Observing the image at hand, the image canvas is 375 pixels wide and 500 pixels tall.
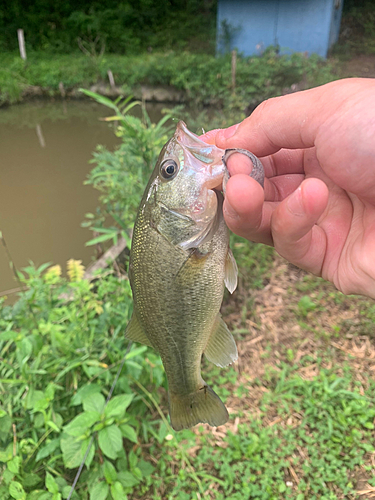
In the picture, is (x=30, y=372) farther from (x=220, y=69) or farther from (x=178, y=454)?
(x=220, y=69)

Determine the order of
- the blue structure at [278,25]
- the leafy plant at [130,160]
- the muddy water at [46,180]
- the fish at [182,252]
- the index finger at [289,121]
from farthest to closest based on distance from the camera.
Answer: the blue structure at [278,25] → the muddy water at [46,180] → the leafy plant at [130,160] → the fish at [182,252] → the index finger at [289,121]

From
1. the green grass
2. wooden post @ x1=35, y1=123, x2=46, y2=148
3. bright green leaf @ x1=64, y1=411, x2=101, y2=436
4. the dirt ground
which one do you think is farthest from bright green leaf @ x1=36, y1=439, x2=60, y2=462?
wooden post @ x1=35, y1=123, x2=46, y2=148

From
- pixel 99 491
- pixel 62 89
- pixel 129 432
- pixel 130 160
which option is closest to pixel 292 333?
pixel 129 432

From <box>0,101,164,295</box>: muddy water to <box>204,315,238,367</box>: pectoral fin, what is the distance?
3.96 metres

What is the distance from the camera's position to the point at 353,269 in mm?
1474

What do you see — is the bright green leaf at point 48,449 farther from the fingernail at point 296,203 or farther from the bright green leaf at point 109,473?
the fingernail at point 296,203

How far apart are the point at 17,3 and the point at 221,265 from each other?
86.2ft

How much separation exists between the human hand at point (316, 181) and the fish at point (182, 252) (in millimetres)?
131

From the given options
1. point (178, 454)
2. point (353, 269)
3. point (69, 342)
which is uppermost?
point (353, 269)

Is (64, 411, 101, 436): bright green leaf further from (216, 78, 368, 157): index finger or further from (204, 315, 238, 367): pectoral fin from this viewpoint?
(216, 78, 368, 157): index finger

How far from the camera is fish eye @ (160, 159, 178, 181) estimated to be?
4.39 feet

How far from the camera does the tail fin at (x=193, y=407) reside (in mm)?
1493

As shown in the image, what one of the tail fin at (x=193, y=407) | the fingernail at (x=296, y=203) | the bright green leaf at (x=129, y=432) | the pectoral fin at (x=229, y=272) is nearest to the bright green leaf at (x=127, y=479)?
the bright green leaf at (x=129, y=432)

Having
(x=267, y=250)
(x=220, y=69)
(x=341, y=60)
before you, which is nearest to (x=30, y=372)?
(x=267, y=250)
